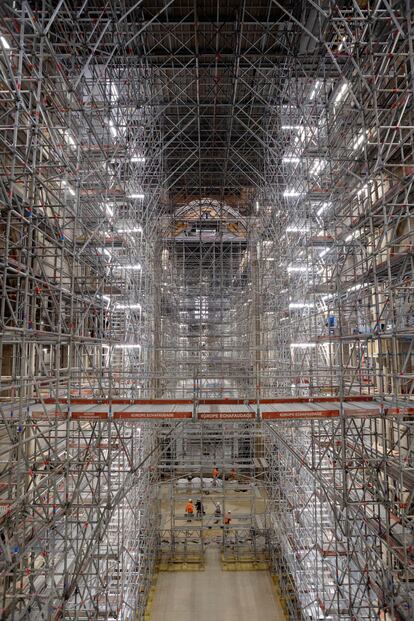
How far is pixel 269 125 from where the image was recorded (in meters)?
16.2

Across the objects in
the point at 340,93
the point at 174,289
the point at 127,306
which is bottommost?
the point at 127,306

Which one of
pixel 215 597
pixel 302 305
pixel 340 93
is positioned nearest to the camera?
pixel 340 93

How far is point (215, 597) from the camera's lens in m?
13.4

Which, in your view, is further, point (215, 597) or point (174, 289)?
point (174, 289)

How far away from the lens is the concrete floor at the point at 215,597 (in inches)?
489

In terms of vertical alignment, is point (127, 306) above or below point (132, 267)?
below

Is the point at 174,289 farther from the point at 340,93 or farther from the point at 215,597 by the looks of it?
the point at 215,597

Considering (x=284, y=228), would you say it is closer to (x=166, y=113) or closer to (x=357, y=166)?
(x=357, y=166)

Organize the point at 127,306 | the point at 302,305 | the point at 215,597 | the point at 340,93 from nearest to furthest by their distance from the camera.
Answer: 1. the point at 127,306
2. the point at 340,93
3. the point at 215,597
4. the point at 302,305

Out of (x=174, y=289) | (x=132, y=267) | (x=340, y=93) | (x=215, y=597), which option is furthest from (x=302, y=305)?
(x=215, y=597)

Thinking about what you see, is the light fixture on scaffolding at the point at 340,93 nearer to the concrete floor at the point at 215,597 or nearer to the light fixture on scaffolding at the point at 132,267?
the light fixture on scaffolding at the point at 132,267

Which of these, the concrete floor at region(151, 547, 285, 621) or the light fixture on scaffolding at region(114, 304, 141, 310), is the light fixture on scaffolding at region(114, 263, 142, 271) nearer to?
the light fixture on scaffolding at region(114, 304, 141, 310)

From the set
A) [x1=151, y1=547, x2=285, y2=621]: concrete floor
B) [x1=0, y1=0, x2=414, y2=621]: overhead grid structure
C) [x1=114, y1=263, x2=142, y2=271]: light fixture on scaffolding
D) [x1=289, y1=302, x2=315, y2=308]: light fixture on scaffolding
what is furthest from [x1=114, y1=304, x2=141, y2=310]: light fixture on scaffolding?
[x1=151, y1=547, x2=285, y2=621]: concrete floor

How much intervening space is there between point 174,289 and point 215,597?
41.1ft
